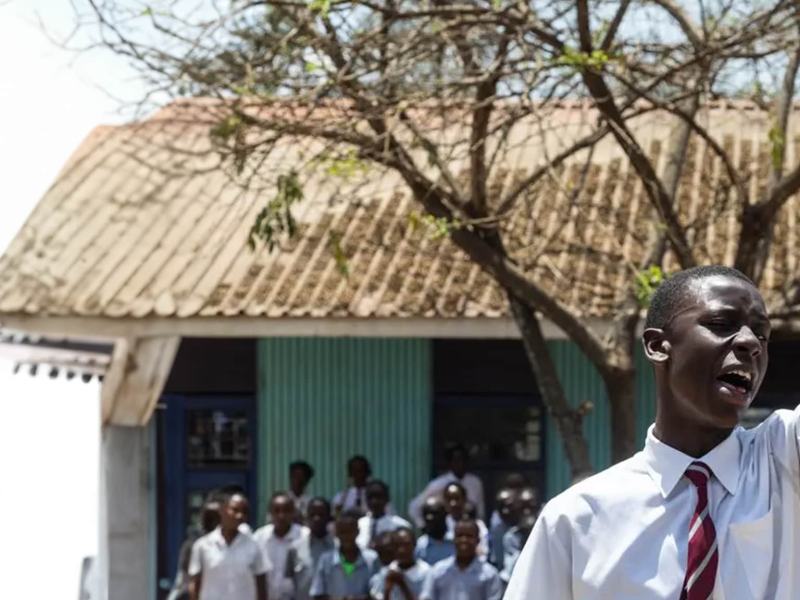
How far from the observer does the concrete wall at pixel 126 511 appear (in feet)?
36.4

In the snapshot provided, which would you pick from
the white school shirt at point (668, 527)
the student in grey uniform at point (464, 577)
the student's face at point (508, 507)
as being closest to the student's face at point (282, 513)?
the student's face at point (508, 507)

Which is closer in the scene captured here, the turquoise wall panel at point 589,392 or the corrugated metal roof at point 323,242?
the corrugated metal roof at point 323,242

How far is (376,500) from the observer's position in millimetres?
10281

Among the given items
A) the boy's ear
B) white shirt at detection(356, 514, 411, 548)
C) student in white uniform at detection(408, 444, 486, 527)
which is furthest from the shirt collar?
student in white uniform at detection(408, 444, 486, 527)

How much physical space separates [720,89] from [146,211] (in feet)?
16.3

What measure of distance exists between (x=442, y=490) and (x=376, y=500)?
0.65 m

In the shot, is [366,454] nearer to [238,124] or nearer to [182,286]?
[182,286]

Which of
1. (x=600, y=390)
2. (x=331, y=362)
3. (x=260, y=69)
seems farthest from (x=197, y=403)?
(x=260, y=69)

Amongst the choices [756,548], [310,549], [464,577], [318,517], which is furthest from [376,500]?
[756,548]

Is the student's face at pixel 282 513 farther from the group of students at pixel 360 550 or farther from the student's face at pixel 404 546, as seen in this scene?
the student's face at pixel 404 546

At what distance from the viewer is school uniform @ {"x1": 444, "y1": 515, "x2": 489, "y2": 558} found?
9.35m

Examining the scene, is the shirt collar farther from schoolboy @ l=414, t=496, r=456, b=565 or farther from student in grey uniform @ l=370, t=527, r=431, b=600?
schoolboy @ l=414, t=496, r=456, b=565

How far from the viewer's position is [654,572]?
283 cm

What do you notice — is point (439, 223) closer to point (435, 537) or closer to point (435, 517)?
point (435, 517)
